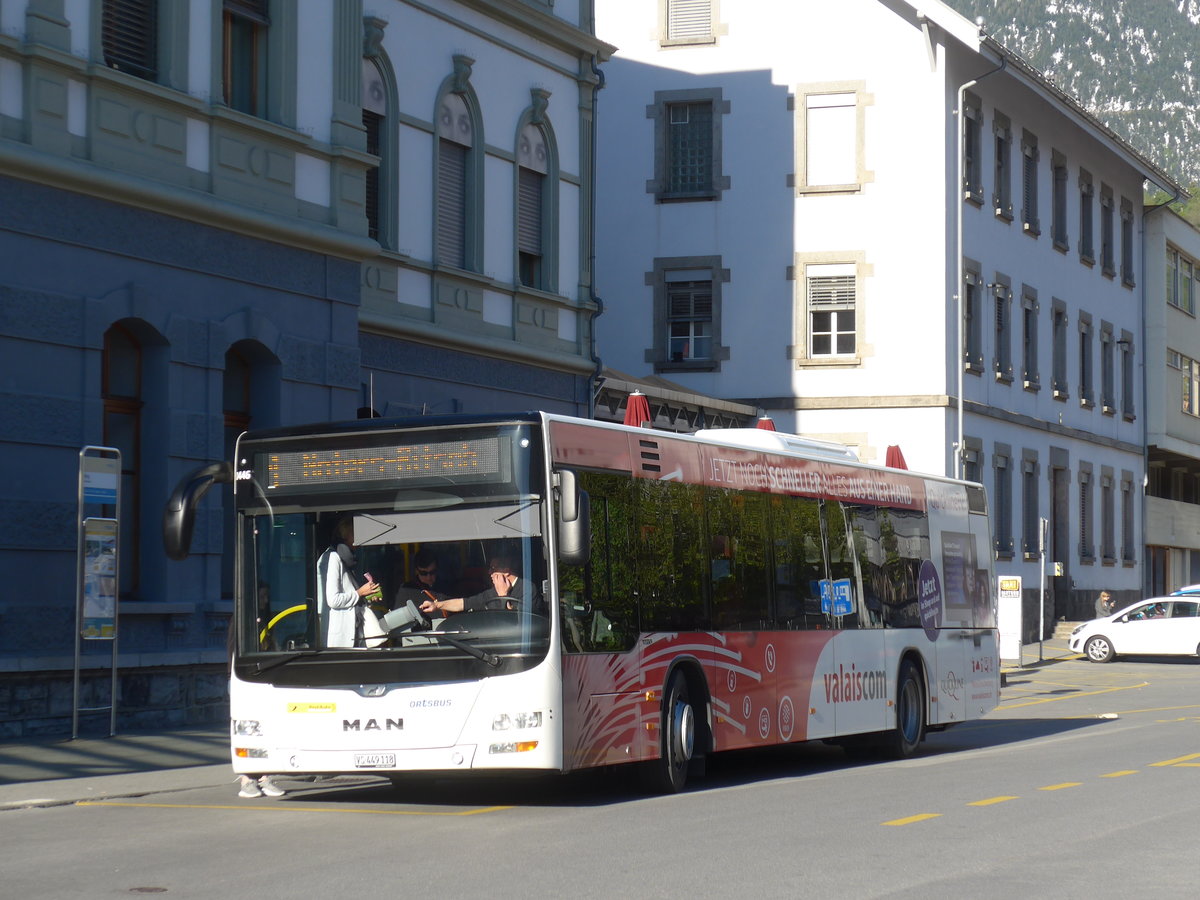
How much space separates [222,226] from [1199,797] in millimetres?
11213

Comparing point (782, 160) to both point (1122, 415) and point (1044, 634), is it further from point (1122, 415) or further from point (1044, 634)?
point (1122, 415)

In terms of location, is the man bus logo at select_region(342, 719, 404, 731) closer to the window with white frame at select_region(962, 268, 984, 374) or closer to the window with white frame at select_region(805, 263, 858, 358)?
the window with white frame at select_region(805, 263, 858, 358)

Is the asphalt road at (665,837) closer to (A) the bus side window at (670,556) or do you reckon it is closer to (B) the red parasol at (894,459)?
(A) the bus side window at (670,556)

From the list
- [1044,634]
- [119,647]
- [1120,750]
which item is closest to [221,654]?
[119,647]

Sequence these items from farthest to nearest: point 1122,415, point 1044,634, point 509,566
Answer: point 1122,415, point 1044,634, point 509,566

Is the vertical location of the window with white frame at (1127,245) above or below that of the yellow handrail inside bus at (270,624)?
above

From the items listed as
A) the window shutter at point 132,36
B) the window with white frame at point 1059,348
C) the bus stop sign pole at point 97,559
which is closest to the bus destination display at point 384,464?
the bus stop sign pole at point 97,559

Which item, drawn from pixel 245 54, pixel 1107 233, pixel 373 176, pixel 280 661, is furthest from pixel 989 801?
pixel 1107 233

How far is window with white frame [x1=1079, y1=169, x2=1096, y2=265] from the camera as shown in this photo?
5403 centimetres

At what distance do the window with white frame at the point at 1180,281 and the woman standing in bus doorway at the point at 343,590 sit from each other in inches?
1983

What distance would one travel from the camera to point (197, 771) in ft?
55.4

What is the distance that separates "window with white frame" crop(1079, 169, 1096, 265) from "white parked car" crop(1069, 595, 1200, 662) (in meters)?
12.8

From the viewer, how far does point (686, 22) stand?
46.3 m

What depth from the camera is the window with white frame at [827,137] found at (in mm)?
44750
